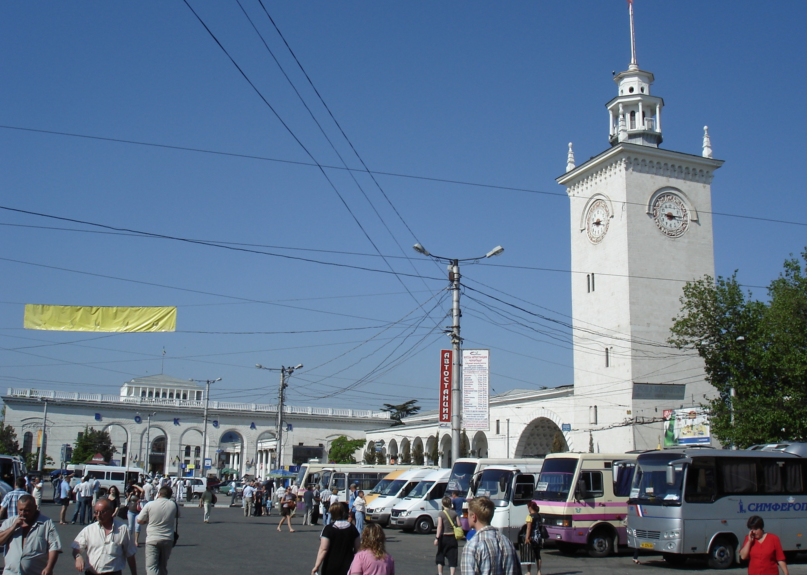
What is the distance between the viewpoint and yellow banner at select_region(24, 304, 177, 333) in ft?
53.9

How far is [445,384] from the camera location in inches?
996

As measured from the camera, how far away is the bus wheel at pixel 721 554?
1634cm

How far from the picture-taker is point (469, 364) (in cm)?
2411

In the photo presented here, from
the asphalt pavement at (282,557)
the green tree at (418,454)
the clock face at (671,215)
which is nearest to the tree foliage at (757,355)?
the asphalt pavement at (282,557)

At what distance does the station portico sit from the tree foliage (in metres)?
45.7

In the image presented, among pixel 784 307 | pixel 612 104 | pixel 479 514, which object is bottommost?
pixel 479 514

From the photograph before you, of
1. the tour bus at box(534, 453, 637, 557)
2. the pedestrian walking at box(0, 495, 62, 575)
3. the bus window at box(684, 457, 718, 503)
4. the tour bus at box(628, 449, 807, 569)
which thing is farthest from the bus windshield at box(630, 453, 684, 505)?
the pedestrian walking at box(0, 495, 62, 575)

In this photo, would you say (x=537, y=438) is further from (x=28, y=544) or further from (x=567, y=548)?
(x=28, y=544)

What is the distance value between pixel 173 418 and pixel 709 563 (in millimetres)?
68072

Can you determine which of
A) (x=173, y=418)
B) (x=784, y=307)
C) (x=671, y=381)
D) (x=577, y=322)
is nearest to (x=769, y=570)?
(x=784, y=307)

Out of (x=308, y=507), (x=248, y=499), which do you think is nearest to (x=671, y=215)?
(x=308, y=507)

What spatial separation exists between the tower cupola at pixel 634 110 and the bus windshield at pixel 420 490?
27887 mm

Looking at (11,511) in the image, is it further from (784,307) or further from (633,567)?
(784,307)

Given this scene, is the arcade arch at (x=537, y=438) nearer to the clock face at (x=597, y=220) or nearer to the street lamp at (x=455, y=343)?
the clock face at (x=597, y=220)
